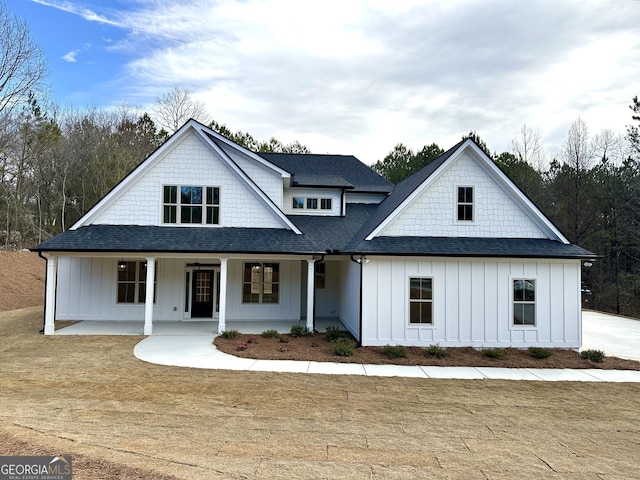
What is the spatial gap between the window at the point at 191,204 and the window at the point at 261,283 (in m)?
2.70

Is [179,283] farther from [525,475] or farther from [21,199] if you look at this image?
[21,199]

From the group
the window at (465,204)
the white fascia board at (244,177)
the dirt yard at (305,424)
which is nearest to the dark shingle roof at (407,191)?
the window at (465,204)

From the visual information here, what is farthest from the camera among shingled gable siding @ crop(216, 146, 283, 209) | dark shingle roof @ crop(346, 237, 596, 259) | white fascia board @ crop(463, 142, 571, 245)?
shingled gable siding @ crop(216, 146, 283, 209)

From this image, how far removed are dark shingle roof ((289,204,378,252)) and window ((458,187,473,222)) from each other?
4300 millimetres

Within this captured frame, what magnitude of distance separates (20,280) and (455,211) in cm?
2590

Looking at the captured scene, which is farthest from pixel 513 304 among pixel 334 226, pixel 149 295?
pixel 149 295

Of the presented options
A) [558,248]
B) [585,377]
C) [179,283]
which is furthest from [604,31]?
[179,283]

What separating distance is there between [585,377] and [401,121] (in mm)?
23537

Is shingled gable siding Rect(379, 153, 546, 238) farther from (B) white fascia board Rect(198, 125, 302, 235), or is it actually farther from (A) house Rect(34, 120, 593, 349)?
(B) white fascia board Rect(198, 125, 302, 235)

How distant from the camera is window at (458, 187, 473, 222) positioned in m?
13.4

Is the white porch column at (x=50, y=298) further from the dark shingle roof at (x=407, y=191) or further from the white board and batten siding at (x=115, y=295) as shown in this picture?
the dark shingle roof at (x=407, y=191)

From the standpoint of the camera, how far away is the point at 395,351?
11.3 meters

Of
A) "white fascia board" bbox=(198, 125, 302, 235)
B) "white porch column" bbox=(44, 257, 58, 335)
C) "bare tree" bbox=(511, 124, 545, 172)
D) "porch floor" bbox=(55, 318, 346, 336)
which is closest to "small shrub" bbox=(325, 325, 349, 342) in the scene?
"porch floor" bbox=(55, 318, 346, 336)

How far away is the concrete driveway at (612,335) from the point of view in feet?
42.0
